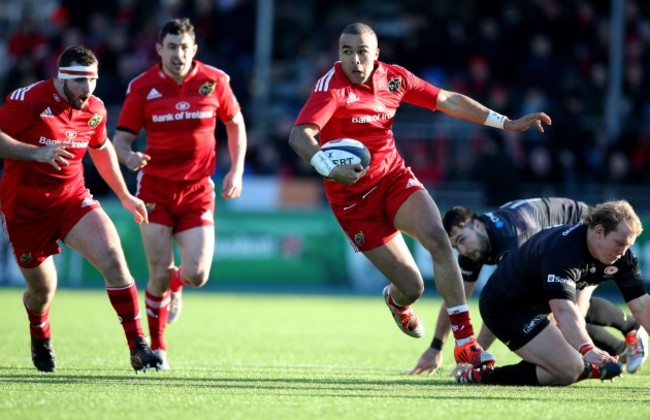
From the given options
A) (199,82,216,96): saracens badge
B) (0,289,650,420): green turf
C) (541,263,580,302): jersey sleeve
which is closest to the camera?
(0,289,650,420): green turf

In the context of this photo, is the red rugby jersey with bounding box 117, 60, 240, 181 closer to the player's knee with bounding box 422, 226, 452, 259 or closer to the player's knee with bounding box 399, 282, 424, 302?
the player's knee with bounding box 399, 282, 424, 302

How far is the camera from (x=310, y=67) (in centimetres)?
2388

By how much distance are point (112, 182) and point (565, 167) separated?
12.0 meters

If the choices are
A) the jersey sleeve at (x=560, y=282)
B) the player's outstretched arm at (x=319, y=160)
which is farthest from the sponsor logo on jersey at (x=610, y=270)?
the player's outstretched arm at (x=319, y=160)

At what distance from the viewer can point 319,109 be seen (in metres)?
8.95

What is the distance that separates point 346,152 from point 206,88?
2150 millimetres

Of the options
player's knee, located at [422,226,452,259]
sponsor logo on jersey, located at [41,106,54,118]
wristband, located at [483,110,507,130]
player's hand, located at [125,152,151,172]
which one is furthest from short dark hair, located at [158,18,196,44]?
player's knee, located at [422,226,452,259]

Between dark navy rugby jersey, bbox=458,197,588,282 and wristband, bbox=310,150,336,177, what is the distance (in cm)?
175

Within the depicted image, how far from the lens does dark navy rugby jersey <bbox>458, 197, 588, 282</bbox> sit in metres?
9.52

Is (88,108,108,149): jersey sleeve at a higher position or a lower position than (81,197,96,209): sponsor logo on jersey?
higher

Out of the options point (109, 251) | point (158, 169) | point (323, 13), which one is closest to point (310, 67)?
point (323, 13)

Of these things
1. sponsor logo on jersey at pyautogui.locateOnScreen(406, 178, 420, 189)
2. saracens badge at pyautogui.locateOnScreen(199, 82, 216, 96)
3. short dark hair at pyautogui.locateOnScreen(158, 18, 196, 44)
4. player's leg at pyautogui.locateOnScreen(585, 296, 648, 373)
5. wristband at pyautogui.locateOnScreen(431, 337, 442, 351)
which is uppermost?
short dark hair at pyautogui.locateOnScreen(158, 18, 196, 44)

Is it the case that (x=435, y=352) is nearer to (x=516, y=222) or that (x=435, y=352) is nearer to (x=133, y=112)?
(x=516, y=222)

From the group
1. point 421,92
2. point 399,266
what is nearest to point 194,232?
point 399,266
